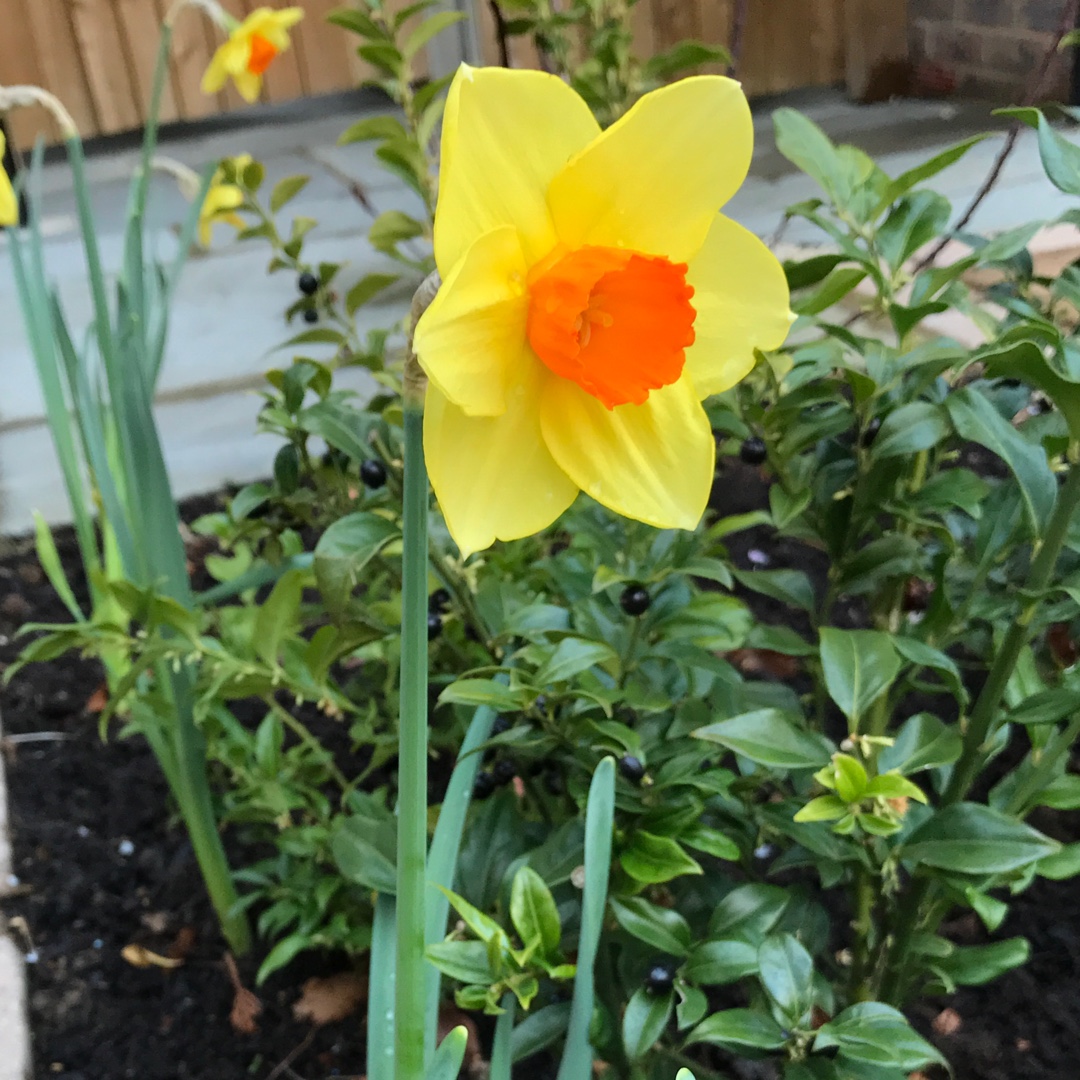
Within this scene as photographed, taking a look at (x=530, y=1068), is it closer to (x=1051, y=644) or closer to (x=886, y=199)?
(x=1051, y=644)

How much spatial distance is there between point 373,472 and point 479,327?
383 mm

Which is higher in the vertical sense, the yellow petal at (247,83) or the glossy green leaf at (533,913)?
the yellow petal at (247,83)

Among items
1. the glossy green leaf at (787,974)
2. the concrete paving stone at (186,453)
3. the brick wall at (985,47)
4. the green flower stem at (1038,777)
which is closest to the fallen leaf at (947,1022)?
the green flower stem at (1038,777)

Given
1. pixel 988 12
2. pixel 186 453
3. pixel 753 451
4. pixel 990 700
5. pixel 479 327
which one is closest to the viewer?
pixel 479 327

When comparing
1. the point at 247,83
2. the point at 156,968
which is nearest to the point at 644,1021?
the point at 156,968

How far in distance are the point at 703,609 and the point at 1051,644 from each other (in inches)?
18.6

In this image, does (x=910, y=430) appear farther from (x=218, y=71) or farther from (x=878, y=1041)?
(x=218, y=71)

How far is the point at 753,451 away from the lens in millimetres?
795

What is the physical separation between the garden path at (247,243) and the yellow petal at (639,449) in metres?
0.84

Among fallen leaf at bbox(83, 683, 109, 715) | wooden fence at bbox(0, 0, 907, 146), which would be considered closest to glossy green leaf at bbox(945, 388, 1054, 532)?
fallen leaf at bbox(83, 683, 109, 715)

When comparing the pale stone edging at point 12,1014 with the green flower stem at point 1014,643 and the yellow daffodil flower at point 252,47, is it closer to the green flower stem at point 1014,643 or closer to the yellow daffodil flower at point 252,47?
the green flower stem at point 1014,643

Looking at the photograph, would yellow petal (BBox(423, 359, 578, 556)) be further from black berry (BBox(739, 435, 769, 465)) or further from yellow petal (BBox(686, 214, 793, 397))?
black berry (BBox(739, 435, 769, 465))

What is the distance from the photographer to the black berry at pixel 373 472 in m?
0.72

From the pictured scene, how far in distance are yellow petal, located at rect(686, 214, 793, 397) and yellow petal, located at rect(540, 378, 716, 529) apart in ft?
0.10
